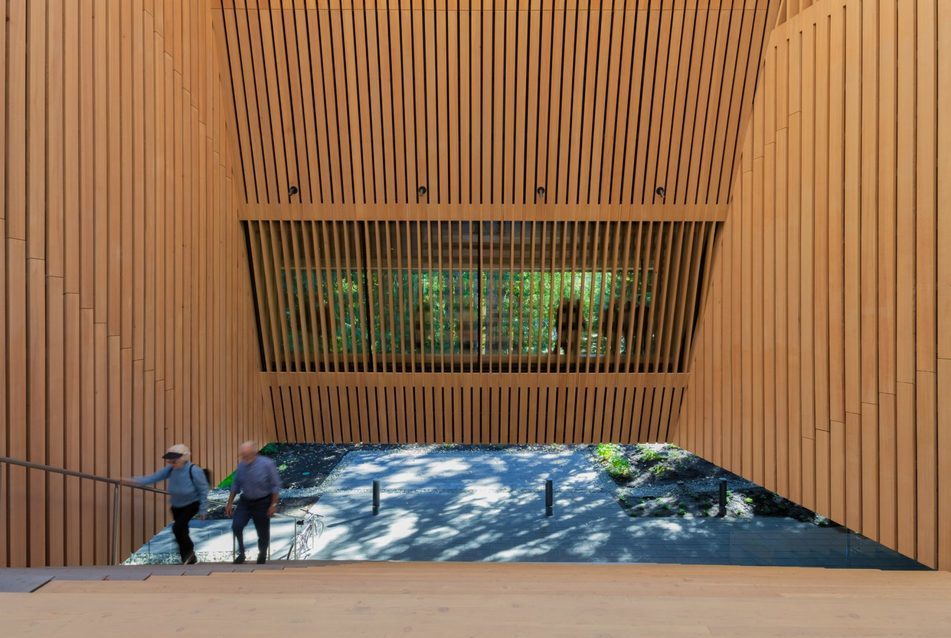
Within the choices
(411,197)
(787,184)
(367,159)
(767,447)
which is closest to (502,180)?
(411,197)

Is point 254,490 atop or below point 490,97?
below

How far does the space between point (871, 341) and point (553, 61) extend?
3.89m

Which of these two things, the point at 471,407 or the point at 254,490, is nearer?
the point at 254,490

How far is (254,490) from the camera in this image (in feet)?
14.2

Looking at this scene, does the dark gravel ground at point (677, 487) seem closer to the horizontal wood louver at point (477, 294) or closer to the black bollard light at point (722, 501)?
the black bollard light at point (722, 501)

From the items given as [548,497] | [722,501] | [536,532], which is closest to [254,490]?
[536,532]

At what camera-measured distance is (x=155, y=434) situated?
16.6 ft

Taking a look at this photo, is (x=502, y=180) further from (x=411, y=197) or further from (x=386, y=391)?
(x=386, y=391)

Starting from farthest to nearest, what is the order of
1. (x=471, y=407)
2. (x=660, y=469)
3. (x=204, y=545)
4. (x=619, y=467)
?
(x=619, y=467), (x=660, y=469), (x=471, y=407), (x=204, y=545)

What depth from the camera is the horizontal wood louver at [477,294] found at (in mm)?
7223

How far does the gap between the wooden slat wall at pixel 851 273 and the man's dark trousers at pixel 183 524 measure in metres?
4.88

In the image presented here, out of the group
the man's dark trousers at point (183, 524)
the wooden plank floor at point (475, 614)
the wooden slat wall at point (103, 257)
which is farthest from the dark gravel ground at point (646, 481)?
the wooden plank floor at point (475, 614)

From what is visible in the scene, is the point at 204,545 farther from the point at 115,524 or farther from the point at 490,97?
the point at 490,97

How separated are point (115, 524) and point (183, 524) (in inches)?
19.2
